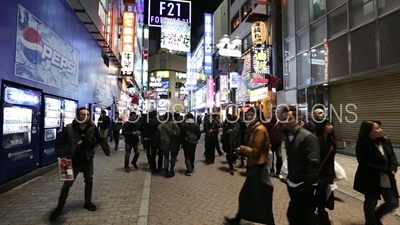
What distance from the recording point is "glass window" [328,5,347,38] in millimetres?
11309

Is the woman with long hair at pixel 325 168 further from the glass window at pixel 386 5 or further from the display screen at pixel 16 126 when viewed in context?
the glass window at pixel 386 5

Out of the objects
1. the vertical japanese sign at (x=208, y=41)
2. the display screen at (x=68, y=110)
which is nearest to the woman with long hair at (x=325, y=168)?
the display screen at (x=68, y=110)

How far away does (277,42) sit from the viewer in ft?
58.2

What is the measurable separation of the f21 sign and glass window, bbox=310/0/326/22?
658cm

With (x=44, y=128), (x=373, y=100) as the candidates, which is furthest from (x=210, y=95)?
(x=44, y=128)

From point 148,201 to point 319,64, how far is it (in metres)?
11.1

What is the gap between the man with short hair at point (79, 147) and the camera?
171 inches

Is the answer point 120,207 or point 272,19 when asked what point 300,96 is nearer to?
point 272,19

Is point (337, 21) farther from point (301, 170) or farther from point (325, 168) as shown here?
point (301, 170)

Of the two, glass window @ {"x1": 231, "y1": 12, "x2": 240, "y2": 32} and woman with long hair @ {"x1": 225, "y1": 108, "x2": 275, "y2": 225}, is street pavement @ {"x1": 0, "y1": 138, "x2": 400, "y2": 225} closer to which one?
woman with long hair @ {"x1": 225, "y1": 108, "x2": 275, "y2": 225}

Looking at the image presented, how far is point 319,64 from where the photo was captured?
12.8m

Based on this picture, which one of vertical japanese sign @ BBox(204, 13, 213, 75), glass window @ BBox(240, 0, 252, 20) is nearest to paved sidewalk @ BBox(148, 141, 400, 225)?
glass window @ BBox(240, 0, 252, 20)

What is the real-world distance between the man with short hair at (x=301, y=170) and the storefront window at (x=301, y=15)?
12.7m

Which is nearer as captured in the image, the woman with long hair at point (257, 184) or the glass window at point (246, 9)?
the woman with long hair at point (257, 184)
